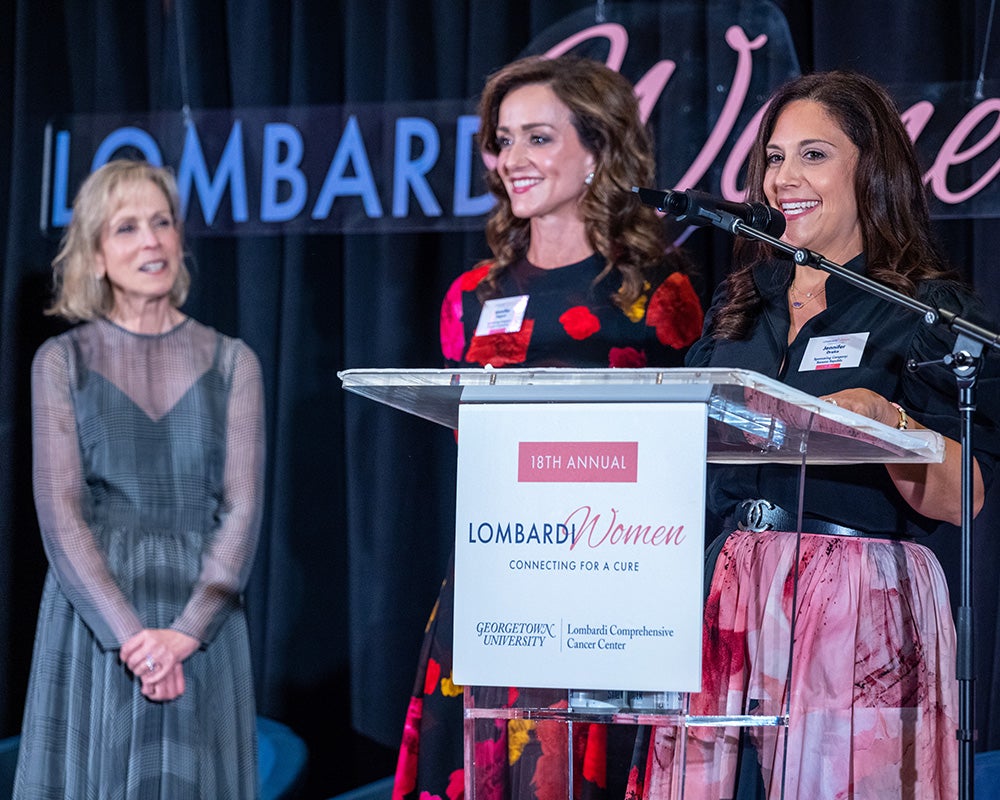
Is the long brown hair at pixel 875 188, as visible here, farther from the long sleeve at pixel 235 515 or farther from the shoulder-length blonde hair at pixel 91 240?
the shoulder-length blonde hair at pixel 91 240

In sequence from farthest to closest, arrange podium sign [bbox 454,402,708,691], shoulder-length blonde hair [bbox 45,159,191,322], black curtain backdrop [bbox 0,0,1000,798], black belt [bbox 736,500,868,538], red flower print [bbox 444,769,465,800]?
black curtain backdrop [bbox 0,0,1000,798], shoulder-length blonde hair [bbox 45,159,191,322], red flower print [bbox 444,769,465,800], black belt [bbox 736,500,868,538], podium sign [bbox 454,402,708,691]

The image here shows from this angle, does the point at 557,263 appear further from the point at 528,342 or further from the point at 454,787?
the point at 454,787

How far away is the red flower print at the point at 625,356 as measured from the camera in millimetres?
2674

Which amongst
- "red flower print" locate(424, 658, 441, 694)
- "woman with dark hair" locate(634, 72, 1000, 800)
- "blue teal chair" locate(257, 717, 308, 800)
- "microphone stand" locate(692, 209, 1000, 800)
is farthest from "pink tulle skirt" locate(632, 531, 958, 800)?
"blue teal chair" locate(257, 717, 308, 800)

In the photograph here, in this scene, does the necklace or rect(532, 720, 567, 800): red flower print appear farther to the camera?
the necklace

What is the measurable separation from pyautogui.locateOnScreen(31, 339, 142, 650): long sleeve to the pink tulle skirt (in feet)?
5.07

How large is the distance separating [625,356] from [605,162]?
1.56 feet

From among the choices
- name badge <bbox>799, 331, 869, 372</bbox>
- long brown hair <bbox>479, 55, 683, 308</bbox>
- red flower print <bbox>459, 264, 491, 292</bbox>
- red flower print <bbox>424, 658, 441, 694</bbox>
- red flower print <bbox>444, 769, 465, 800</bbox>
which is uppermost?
long brown hair <bbox>479, 55, 683, 308</bbox>

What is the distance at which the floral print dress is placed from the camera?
2549mm

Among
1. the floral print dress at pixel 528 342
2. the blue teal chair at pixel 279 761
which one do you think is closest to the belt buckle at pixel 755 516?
the floral print dress at pixel 528 342

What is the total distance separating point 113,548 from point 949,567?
184 centimetres

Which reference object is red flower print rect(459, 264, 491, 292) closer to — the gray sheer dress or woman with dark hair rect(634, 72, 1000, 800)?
the gray sheer dress

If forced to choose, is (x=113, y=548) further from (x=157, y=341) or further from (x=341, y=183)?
(x=341, y=183)

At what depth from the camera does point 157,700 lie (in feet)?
9.15
